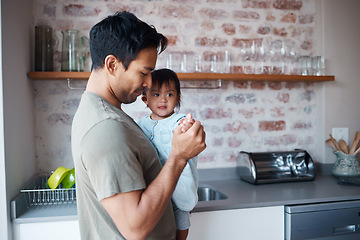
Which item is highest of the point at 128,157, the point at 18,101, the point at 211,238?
the point at 18,101

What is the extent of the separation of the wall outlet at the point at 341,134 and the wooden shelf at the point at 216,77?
48 centimetres

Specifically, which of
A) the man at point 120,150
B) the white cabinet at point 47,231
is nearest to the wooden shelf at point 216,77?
the white cabinet at point 47,231

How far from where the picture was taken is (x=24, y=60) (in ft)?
6.38

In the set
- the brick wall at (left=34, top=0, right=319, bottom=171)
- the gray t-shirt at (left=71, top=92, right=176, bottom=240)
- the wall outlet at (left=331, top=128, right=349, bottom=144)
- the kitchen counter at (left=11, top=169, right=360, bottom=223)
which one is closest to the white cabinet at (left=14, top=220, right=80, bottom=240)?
the kitchen counter at (left=11, top=169, right=360, bottom=223)

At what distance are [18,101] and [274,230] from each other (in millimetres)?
1758

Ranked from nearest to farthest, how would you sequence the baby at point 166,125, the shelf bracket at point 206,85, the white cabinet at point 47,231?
the baby at point 166,125
the white cabinet at point 47,231
the shelf bracket at point 206,85

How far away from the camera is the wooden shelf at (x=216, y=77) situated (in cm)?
201

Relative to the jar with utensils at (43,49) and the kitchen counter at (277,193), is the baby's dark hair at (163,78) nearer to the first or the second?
the kitchen counter at (277,193)

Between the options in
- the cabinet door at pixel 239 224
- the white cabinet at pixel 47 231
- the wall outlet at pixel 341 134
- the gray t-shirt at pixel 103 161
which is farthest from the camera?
the wall outlet at pixel 341 134

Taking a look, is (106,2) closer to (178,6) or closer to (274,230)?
(178,6)

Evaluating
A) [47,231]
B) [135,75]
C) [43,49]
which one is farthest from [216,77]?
[47,231]

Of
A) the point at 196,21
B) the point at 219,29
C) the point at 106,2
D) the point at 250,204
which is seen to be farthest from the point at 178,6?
the point at 250,204

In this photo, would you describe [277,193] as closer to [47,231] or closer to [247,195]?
[247,195]

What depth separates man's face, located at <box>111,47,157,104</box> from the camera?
0.95 metres
